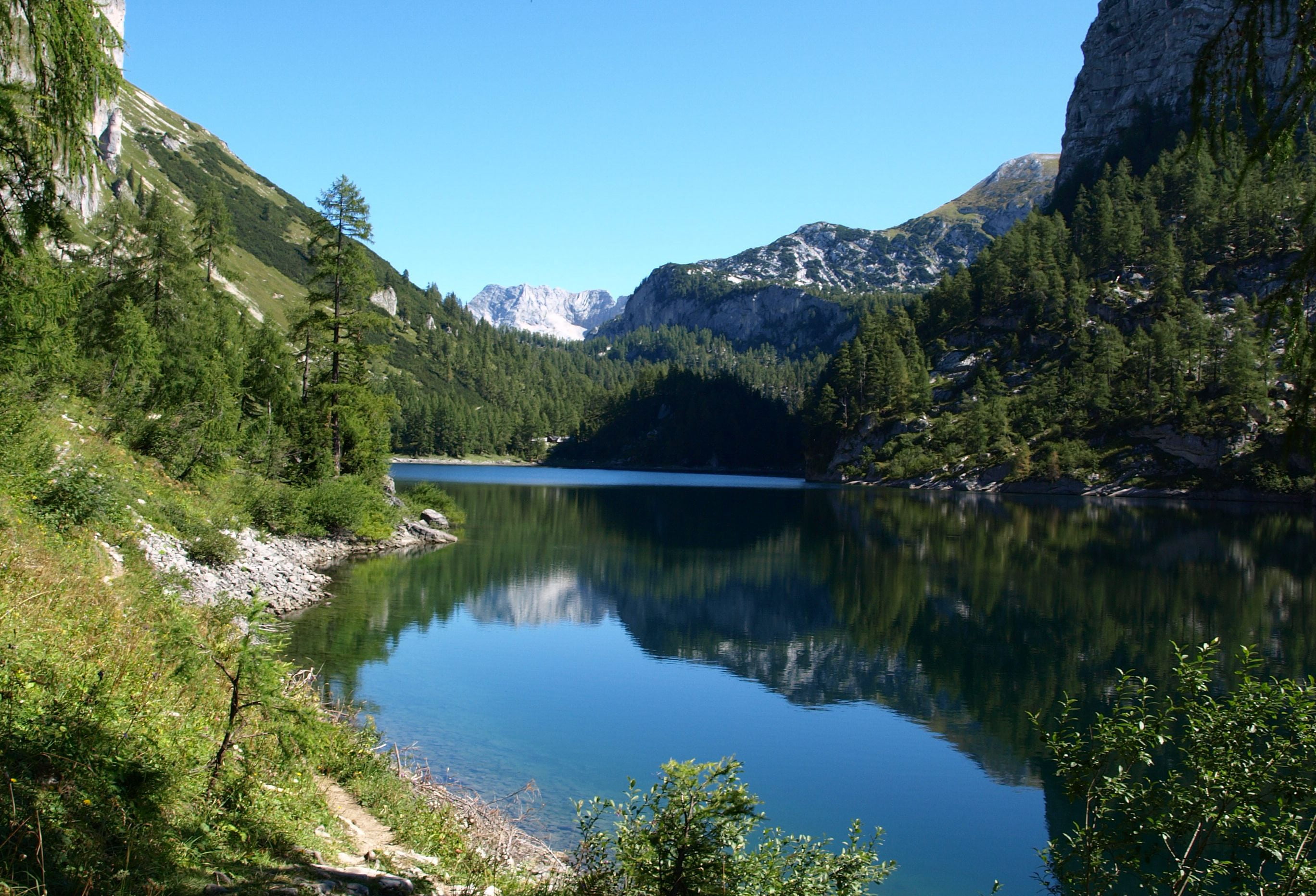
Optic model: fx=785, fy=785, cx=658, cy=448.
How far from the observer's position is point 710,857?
725 cm

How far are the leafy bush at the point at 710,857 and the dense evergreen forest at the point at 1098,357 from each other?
10515 centimetres

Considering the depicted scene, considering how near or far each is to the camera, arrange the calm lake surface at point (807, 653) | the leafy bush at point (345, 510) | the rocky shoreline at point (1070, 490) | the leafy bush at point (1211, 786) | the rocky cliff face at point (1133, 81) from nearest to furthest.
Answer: the leafy bush at point (1211, 786) → the calm lake surface at point (807, 653) → the leafy bush at point (345, 510) → the rocky shoreline at point (1070, 490) → the rocky cliff face at point (1133, 81)

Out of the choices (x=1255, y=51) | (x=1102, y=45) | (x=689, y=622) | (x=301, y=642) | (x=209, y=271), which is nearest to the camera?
(x=1255, y=51)

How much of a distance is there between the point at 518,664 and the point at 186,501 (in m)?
12.9

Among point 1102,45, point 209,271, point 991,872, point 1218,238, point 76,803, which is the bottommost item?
point 991,872

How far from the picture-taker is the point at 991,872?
13.1 meters

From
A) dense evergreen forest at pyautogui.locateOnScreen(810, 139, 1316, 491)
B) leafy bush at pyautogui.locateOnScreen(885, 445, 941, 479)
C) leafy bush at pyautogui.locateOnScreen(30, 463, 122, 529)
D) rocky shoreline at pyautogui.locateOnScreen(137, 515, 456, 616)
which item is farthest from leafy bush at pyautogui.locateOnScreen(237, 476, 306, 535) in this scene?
dense evergreen forest at pyautogui.locateOnScreen(810, 139, 1316, 491)

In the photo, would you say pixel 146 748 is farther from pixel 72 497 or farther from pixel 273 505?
pixel 273 505

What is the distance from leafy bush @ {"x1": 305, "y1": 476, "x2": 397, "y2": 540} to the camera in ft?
124

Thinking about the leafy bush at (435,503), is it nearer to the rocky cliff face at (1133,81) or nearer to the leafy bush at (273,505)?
the leafy bush at (273,505)

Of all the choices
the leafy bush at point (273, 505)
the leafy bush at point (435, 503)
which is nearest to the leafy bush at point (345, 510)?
the leafy bush at point (273, 505)

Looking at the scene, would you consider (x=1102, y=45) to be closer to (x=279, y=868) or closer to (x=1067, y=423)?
(x=1067, y=423)

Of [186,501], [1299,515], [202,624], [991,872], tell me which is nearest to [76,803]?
[202,624]

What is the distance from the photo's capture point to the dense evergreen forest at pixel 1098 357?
101 meters
